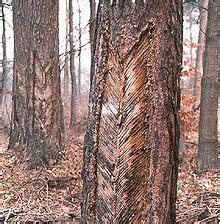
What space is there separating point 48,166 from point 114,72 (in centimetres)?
475

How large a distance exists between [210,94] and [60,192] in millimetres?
3280

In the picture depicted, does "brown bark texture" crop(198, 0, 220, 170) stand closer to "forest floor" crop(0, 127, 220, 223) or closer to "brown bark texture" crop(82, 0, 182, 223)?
"forest floor" crop(0, 127, 220, 223)

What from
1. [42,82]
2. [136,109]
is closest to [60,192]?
[42,82]

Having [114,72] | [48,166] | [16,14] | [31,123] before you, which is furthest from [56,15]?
[114,72]

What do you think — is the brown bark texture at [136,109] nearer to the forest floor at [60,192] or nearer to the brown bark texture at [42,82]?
the forest floor at [60,192]

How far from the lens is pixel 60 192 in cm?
574

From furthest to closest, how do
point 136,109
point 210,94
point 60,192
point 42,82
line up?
point 210,94 → point 42,82 → point 60,192 → point 136,109

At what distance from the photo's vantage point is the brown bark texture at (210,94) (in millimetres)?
7243

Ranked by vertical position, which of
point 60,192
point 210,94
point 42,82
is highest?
point 42,82

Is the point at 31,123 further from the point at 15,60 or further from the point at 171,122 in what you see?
the point at 171,122

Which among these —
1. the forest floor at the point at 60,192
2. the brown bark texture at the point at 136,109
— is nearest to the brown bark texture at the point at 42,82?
the forest floor at the point at 60,192

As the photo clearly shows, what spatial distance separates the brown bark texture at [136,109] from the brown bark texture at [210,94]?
5.01 meters

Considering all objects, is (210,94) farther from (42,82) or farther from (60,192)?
(60,192)

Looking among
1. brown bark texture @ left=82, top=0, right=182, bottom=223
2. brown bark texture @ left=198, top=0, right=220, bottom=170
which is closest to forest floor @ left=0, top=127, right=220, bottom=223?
brown bark texture @ left=198, top=0, right=220, bottom=170
